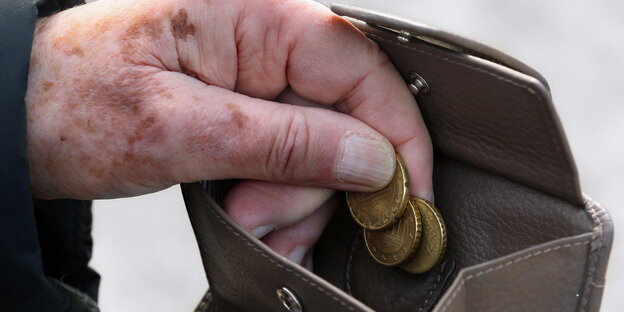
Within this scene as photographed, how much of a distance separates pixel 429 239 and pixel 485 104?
23cm

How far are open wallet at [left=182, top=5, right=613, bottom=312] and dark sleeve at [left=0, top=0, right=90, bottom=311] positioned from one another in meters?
0.25

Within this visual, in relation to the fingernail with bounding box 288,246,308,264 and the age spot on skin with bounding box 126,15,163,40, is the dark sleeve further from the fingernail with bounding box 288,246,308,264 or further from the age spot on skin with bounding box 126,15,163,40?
the fingernail with bounding box 288,246,308,264

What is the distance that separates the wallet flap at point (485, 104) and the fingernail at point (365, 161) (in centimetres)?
9

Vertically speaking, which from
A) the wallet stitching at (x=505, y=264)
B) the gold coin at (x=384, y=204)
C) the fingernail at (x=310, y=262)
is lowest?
the fingernail at (x=310, y=262)

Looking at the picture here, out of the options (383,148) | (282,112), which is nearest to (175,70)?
(282,112)

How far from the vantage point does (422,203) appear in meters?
1.09

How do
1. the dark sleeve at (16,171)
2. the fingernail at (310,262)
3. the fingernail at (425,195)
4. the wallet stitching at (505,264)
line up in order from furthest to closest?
the fingernail at (310,262)
the fingernail at (425,195)
the dark sleeve at (16,171)
the wallet stitching at (505,264)

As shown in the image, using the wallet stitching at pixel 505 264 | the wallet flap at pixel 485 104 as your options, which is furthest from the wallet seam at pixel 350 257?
the wallet stitching at pixel 505 264

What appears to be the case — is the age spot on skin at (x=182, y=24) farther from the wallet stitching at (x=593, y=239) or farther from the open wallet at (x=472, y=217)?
the wallet stitching at (x=593, y=239)

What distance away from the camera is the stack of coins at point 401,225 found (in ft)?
3.53

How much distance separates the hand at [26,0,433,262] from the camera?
41.4 inches

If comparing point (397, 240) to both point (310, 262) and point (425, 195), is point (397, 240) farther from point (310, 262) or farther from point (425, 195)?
point (310, 262)

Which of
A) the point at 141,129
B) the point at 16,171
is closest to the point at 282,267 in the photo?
the point at 141,129

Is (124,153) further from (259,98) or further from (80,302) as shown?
(80,302)
